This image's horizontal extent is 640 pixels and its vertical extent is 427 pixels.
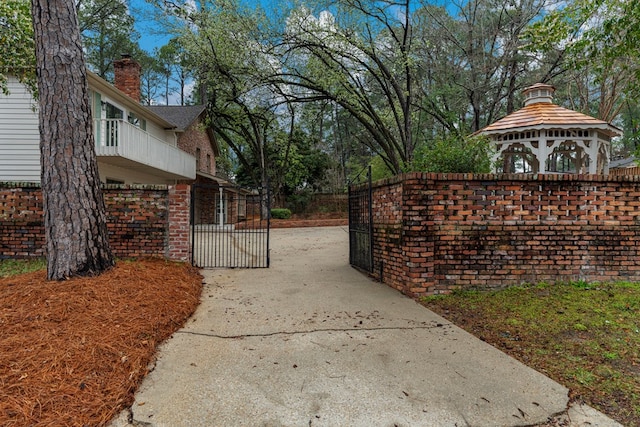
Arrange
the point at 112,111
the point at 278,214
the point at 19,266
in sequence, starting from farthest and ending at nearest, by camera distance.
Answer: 1. the point at 278,214
2. the point at 112,111
3. the point at 19,266

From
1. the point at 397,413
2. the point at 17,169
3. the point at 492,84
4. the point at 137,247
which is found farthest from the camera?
the point at 492,84

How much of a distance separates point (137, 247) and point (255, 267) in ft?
7.30

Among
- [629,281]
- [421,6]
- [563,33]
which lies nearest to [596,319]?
[629,281]

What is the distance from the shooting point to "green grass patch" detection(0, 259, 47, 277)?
18.8ft

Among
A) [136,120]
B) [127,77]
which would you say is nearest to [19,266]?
[136,120]

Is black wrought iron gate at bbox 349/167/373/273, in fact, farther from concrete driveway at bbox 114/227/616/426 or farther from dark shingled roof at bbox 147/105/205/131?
dark shingled roof at bbox 147/105/205/131

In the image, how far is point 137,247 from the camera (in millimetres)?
6652

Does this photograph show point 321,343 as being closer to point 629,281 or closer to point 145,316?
point 145,316

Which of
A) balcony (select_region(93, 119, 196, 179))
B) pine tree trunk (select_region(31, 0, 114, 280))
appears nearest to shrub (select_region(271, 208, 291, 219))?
balcony (select_region(93, 119, 196, 179))

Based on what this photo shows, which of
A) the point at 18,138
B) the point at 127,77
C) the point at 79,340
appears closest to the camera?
the point at 79,340

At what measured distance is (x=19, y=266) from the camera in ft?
20.3

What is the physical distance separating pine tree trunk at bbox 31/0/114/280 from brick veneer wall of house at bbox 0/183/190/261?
2.21 m

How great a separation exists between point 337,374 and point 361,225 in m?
4.13

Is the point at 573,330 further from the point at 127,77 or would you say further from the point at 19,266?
the point at 127,77
